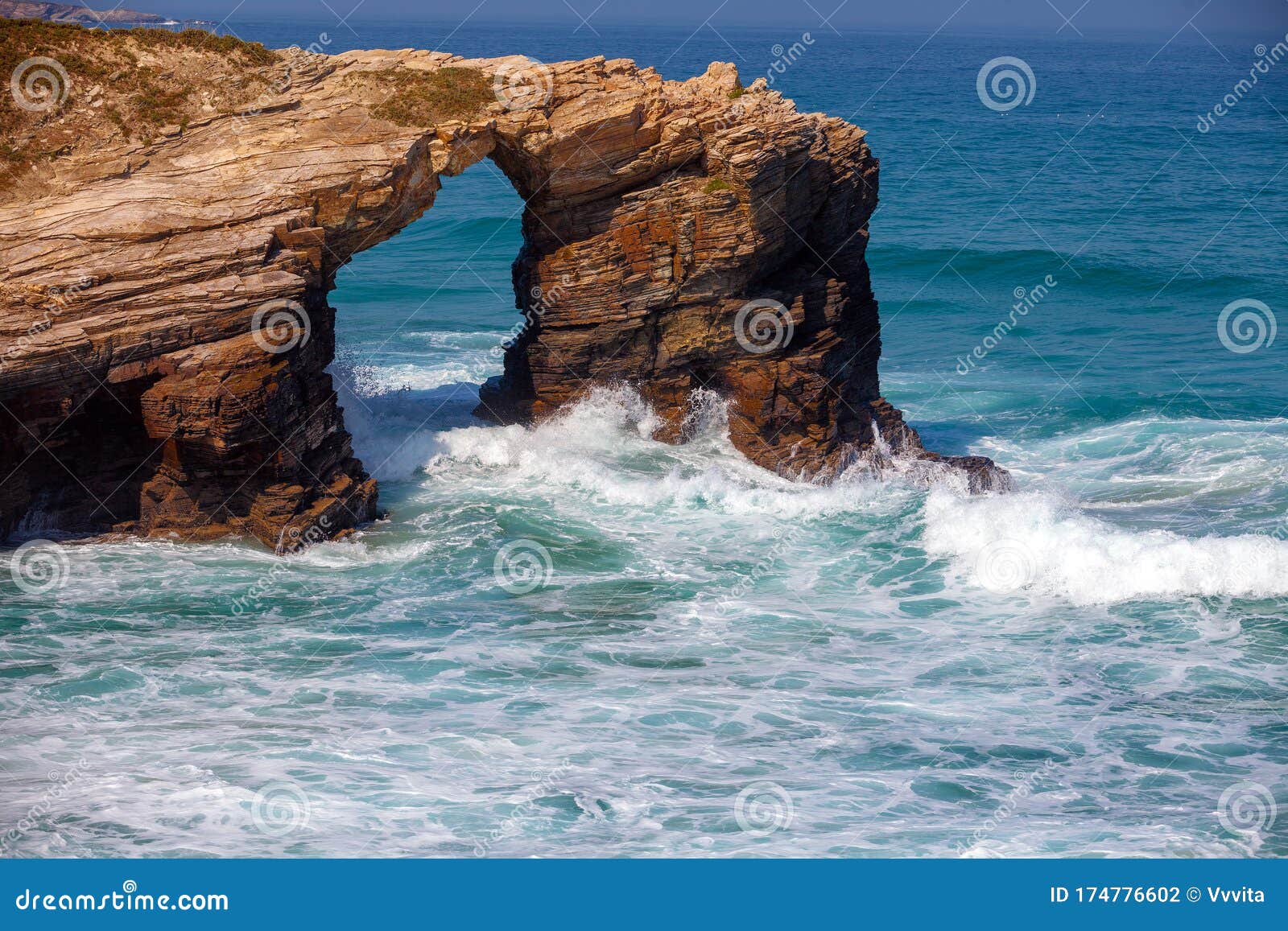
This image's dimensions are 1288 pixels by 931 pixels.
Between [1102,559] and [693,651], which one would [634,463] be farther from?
[1102,559]

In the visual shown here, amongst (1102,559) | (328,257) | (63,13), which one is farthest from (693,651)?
(63,13)

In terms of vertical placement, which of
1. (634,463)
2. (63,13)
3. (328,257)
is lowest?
(634,463)

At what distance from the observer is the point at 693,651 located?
1666 centimetres

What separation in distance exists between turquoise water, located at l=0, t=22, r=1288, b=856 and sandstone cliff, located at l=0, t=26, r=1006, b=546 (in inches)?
39.1

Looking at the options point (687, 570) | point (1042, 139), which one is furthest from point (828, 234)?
point (1042, 139)

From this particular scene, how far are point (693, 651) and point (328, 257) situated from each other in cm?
824

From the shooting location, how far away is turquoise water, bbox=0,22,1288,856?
1281cm

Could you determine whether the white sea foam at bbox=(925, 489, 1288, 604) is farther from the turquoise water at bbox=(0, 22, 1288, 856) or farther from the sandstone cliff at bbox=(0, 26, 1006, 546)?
the sandstone cliff at bbox=(0, 26, 1006, 546)

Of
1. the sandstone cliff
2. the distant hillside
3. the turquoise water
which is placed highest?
the distant hillside

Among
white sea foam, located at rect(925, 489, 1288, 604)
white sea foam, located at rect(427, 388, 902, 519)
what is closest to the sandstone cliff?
white sea foam, located at rect(427, 388, 902, 519)

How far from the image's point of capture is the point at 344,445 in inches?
810

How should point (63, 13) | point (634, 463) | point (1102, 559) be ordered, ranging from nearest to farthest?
point (1102, 559) < point (634, 463) < point (63, 13)

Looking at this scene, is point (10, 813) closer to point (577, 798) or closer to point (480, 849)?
point (480, 849)

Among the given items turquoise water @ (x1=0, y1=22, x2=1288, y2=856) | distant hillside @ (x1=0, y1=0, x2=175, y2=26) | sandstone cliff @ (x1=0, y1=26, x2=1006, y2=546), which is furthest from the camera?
distant hillside @ (x1=0, y1=0, x2=175, y2=26)
